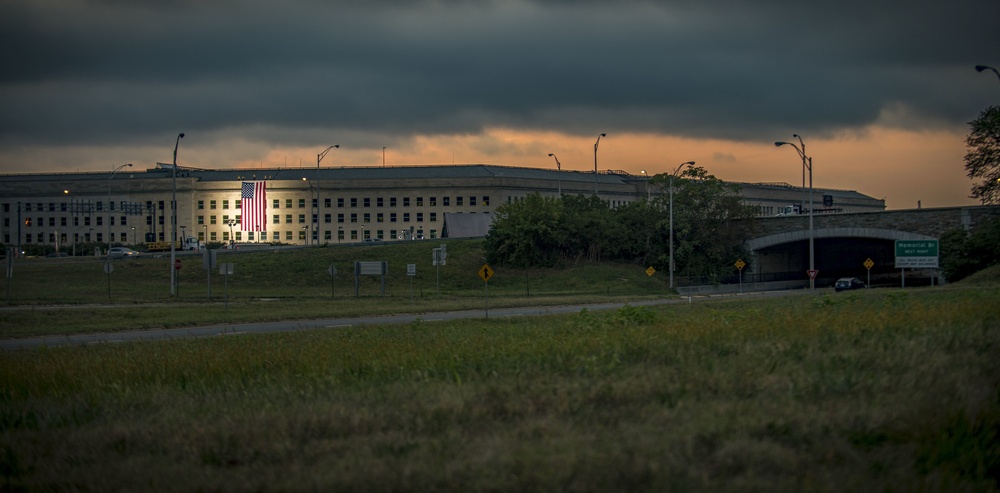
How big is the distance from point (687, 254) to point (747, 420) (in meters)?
76.4

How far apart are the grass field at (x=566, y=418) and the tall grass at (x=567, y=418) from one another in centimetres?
3

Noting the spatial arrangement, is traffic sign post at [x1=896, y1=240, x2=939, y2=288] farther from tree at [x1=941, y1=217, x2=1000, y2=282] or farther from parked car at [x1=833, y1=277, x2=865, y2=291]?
parked car at [x1=833, y1=277, x2=865, y2=291]

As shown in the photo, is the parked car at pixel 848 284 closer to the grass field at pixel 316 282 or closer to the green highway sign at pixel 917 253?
the green highway sign at pixel 917 253

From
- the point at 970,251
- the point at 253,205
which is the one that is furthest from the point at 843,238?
the point at 253,205

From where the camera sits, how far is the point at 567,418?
9688mm

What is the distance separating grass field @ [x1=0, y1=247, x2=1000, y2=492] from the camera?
8250mm

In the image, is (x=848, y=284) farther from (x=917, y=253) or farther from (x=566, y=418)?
(x=566, y=418)

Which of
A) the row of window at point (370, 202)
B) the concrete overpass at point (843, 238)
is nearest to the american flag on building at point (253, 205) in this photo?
the row of window at point (370, 202)

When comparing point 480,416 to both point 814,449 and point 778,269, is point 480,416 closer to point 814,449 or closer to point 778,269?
point 814,449

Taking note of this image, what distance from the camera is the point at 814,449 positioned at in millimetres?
8742

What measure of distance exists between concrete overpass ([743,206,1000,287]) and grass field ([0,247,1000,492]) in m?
64.9

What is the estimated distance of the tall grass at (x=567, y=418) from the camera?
8250 millimetres

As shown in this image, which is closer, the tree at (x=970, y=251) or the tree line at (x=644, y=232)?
the tree at (x=970, y=251)

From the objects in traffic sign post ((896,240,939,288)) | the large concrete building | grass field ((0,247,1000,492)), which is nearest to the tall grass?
grass field ((0,247,1000,492))
